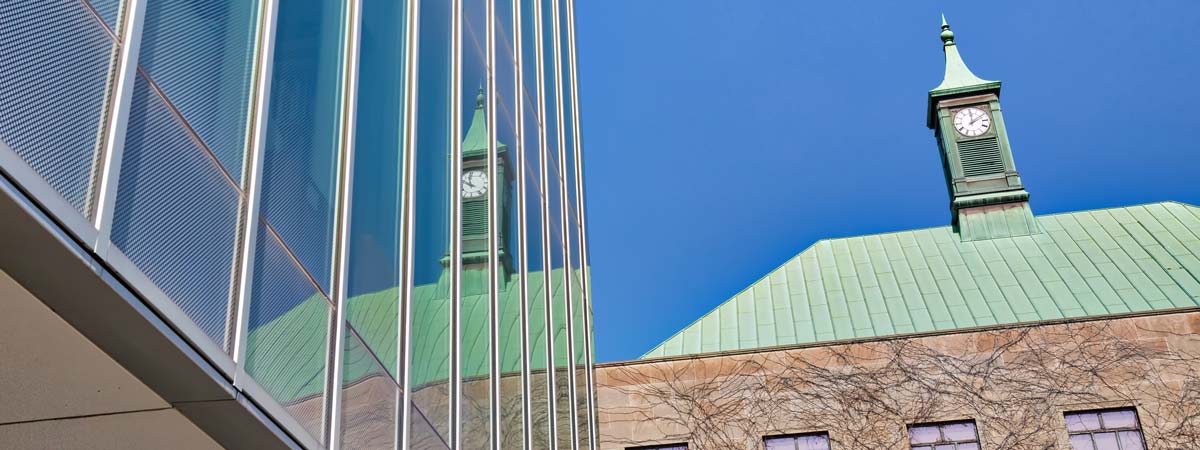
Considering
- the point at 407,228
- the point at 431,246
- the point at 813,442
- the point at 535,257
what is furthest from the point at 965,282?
the point at 407,228

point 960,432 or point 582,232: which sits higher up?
point 582,232

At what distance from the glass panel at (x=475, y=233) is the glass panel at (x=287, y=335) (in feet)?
8.73

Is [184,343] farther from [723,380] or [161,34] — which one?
[723,380]

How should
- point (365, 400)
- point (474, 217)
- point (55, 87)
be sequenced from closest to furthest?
point (55, 87), point (365, 400), point (474, 217)

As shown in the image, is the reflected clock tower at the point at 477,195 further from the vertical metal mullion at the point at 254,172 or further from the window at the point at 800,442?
the window at the point at 800,442

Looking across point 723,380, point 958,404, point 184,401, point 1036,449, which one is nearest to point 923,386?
point 958,404

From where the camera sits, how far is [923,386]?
64.1 feet

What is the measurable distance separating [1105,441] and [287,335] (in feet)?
51.4

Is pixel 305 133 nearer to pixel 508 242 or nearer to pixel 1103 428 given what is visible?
pixel 508 242

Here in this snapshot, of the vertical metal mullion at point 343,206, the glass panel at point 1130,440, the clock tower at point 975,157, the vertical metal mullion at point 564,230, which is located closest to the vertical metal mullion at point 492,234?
the vertical metal mullion at point 564,230

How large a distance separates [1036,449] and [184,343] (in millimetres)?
16110

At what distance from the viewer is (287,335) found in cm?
635

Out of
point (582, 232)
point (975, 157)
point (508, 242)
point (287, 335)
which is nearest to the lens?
point (287, 335)

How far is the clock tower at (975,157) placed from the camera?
2953cm
